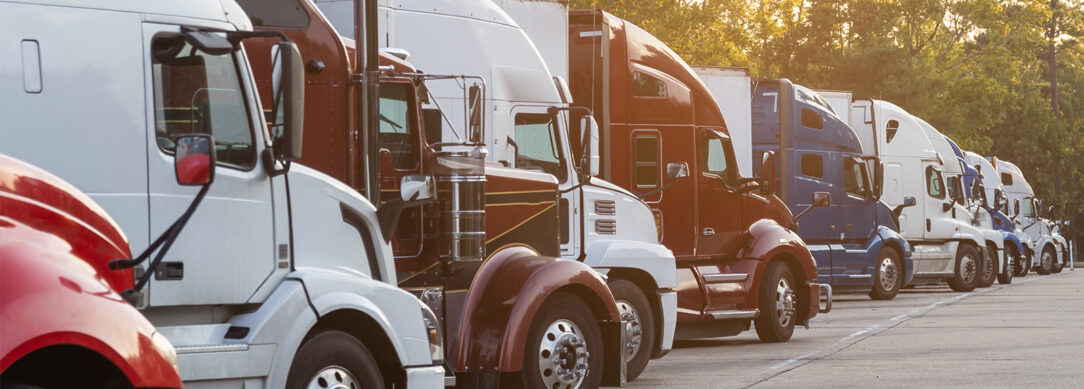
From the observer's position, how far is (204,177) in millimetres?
6332

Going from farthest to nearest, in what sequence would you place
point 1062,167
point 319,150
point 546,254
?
point 1062,167 < point 546,254 < point 319,150

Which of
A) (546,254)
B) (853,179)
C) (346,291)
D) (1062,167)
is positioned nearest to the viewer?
(346,291)

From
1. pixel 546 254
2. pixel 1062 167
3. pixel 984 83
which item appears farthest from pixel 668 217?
pixel 1062 167

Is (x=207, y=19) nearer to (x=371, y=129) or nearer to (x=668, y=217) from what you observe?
(x=371, y=129)

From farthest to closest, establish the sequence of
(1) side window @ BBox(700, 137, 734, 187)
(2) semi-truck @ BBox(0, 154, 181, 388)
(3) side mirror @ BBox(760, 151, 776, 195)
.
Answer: (3) side mirror @ BBox(760, 151, 776, 195) → (1) side window @ BBox(700, 137, 734, 187) → (2) semi-truck @ BBox(0, 154, 181, 388)

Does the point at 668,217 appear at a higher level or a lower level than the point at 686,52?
lower

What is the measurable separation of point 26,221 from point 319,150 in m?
3.63

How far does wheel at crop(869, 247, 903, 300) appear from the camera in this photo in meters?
27.8

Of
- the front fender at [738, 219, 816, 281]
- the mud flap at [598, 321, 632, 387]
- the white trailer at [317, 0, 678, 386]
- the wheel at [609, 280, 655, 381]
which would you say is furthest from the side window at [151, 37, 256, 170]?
the front fender at [738, 219, 816, 281]

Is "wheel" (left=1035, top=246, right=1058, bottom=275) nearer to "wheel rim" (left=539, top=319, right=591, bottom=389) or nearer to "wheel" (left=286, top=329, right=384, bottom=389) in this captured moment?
"wheel rim" (left=539, top=319, right=591, bottom=389)

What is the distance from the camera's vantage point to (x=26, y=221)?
5.45 meters

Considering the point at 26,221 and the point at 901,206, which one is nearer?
the point at 26,221

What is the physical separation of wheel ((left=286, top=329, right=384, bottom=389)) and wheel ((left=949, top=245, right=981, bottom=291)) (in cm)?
2561

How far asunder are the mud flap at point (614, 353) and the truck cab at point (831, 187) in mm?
11861
